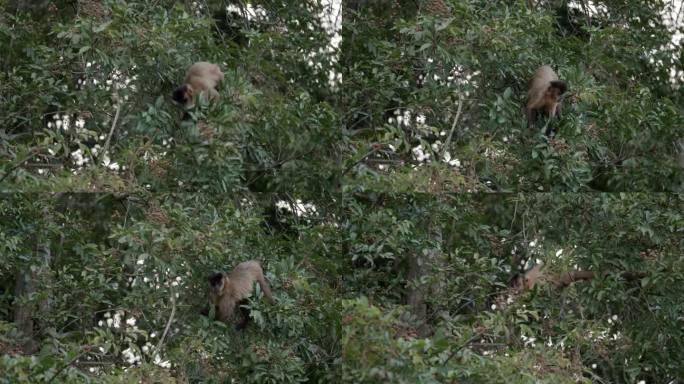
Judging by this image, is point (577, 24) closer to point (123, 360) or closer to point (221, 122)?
point (221, 122)

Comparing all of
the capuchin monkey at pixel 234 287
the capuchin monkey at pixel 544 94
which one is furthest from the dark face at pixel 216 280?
the capuchin monkey at pixel 544 94

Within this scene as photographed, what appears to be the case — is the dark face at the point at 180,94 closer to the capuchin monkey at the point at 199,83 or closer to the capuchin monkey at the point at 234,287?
the capuchin monkey at the point at 199,83

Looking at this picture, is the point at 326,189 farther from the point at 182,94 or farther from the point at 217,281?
the point at 217,281

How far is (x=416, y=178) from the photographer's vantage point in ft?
26.5

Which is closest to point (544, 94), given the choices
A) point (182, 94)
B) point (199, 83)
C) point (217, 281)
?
point (199, 83)

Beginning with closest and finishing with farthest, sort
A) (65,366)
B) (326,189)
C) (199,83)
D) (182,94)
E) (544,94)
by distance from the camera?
(65,366)
(182,94)
(199,83)
(544,94)
(326,189)

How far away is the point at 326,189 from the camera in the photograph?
332 inches

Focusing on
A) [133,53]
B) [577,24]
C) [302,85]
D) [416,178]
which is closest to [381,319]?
[416,178]

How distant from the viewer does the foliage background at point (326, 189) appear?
7.48 metres

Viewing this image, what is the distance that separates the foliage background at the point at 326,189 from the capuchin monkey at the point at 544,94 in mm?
114

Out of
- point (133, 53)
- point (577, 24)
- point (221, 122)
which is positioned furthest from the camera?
point (577, 24)

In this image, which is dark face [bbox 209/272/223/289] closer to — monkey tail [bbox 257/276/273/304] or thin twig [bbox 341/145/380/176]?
monkey tail [bbox 257/276/273/304]

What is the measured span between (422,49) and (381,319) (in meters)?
2.74

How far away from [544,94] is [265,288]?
7.14 feet
